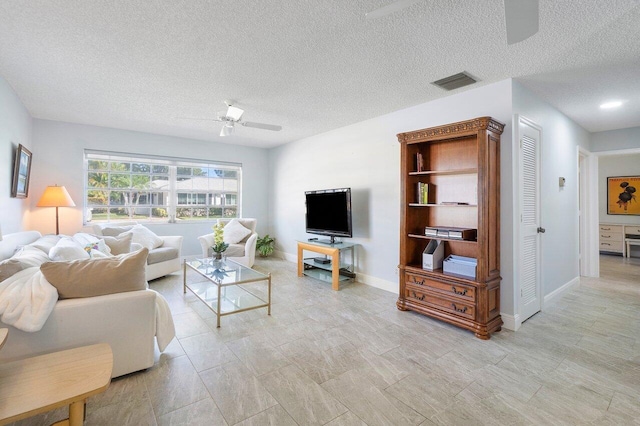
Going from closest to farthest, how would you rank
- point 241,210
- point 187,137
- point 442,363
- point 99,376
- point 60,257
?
point 99,376 < point 442,363 < point 60,257 < point 187,137 < point 241,210

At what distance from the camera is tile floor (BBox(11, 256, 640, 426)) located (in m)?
1.68

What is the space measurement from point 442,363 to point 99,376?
7.14 feet

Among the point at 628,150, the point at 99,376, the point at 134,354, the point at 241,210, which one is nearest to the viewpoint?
the point at 99,376

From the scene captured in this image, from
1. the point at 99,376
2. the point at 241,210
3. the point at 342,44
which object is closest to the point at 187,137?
the point at 241,210

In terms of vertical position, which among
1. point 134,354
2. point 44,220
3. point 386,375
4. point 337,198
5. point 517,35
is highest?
point 517,35

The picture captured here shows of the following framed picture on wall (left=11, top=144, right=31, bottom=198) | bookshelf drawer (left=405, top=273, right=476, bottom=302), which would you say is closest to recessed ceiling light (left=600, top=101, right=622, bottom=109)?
bookshelf drawer (left=405, top=273, right=476, bottom=302)

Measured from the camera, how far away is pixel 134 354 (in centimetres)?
201

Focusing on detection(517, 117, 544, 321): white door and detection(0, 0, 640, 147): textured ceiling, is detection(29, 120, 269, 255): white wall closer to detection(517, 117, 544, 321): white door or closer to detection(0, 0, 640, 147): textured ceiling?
detection(0, 0, 640, 147): textured ceiling

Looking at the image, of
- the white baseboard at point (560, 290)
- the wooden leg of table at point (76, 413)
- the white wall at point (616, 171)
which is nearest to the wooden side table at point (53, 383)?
the wooden leg of table at point (76, 413)

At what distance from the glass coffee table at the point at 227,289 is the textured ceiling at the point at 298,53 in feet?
6.71

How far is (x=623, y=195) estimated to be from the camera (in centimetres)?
663

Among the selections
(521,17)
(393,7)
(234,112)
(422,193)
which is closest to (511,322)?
(422,193)

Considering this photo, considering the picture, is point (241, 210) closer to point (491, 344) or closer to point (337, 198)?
point (337, 198)

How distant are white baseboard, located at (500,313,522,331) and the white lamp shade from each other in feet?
19.0
